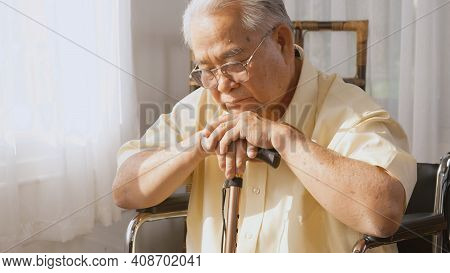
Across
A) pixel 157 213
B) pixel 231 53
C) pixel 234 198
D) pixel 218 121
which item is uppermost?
pixel 231 53

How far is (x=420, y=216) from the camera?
1085mm

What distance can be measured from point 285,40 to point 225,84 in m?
0.13

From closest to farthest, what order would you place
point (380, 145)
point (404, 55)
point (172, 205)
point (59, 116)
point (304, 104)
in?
1. point (380, 145)
2. point (304, 104)
3. point (172, 205)
4. point (59, 116)
5. point (404, 55)

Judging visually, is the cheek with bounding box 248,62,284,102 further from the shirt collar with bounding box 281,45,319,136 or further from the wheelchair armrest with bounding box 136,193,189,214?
the wheelchair armrest with bounding box 136,193,189,214

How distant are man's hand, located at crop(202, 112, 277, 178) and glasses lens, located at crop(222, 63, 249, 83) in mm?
63

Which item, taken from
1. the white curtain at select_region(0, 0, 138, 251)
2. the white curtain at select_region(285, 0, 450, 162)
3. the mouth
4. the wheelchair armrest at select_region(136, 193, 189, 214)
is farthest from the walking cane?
the white curtain at select_region(285, 0, 450, 162)

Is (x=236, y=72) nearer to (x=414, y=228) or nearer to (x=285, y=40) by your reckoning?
(x=285, y=40)

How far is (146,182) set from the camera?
3.54 ft

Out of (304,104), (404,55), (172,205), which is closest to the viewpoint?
(304,104)

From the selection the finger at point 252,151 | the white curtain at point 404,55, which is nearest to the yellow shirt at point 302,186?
the finger at point 252,151

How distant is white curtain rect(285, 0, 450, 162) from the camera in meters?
2.14

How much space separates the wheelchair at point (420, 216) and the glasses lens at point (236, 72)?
29 cm

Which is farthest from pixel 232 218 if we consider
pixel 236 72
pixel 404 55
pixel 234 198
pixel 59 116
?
pixel 404 55

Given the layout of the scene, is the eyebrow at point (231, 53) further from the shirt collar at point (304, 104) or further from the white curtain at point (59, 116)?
the white curtain at point (59, 116)
